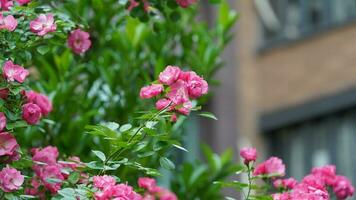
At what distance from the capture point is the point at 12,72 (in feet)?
12.6

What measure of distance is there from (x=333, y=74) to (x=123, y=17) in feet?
28.9

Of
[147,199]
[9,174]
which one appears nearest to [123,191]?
[9,174]

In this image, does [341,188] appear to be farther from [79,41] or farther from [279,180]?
[79,41]

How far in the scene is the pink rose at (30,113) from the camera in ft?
12.9

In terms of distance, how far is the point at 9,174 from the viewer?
12.4 feet

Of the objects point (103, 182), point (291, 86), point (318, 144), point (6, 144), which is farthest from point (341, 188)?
point (291, 86)

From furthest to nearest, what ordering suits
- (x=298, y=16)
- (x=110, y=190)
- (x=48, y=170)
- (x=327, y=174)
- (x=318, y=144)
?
(x=298, y=16), (x=318, y=144), (x=327, y=174), (x=48, y=170), (x=110, y=190)

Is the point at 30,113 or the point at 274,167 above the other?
the point at 274,167

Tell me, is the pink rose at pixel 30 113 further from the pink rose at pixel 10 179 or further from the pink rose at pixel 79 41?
the pink rose at pixel 79 41

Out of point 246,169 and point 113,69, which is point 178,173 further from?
point 246,169

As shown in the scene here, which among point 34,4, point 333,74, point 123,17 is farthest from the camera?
point 333,74

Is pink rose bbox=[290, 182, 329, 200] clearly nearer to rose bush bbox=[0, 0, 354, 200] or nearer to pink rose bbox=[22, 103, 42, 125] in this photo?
rose bush bbox=[0, 0, 354, 200]

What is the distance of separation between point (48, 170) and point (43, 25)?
24.5 inches

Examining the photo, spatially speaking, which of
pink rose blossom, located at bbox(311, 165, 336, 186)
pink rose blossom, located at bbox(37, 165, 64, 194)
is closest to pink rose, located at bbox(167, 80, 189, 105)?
pink rose blossom, located at bbox(37, 165, 64, 194)
